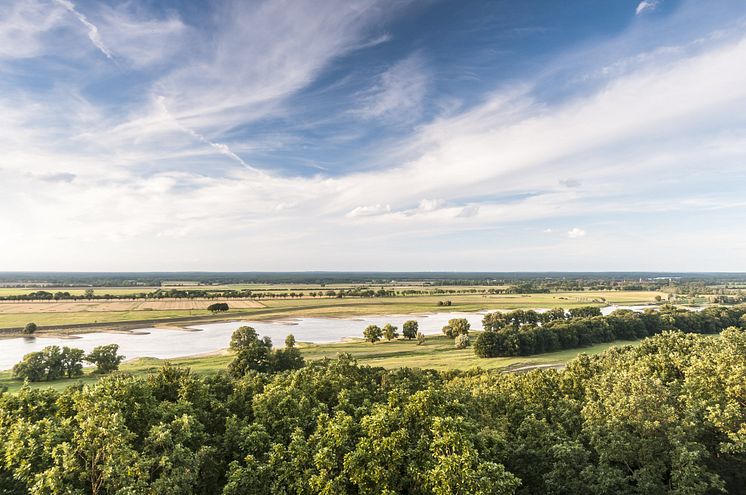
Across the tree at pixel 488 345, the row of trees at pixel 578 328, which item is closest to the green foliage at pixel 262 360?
the tree at pixel 488 345

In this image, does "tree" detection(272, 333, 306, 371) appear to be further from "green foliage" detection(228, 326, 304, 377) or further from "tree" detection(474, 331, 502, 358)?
"tree" detection(474, 331, 502, 358)

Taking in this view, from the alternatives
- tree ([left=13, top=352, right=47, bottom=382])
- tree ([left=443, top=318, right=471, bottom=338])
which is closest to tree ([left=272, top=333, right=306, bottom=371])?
tree ([left=13, top=352, right=47, bottom=382])

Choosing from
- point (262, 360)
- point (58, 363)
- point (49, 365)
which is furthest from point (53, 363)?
point (262, 360)

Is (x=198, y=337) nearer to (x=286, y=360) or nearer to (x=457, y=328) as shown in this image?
(x=286, y=360)

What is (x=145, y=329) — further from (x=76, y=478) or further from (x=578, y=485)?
(x=578, y=485)

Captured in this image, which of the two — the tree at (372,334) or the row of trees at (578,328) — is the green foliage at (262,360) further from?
the row of trees at (578,328)
